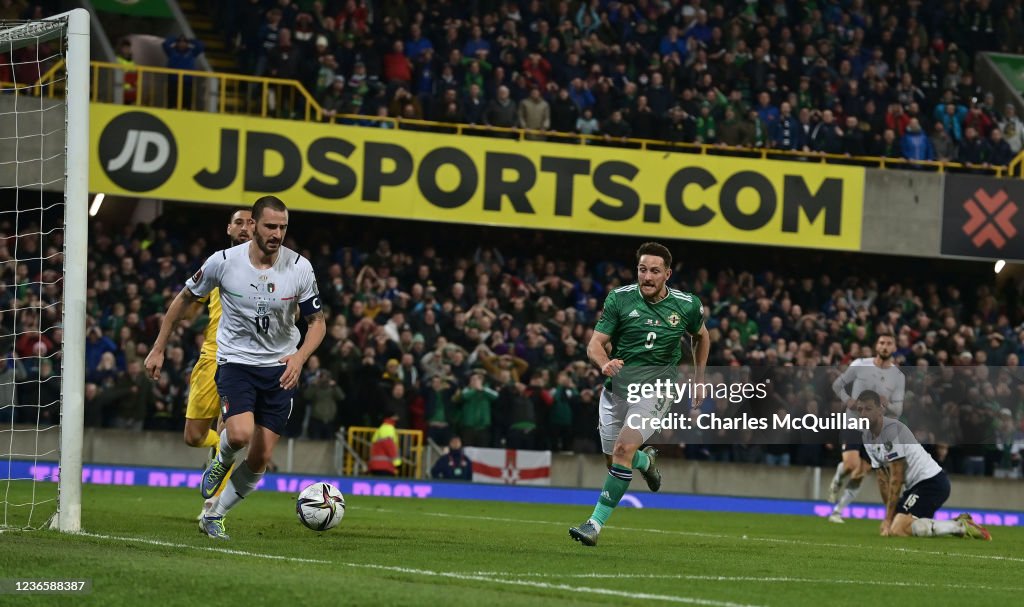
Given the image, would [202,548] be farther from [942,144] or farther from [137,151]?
[942,144]

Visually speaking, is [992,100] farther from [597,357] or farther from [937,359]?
[597,357]

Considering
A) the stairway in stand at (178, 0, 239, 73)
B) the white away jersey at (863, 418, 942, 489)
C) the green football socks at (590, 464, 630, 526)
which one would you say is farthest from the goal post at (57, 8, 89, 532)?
the stairway in stand at (178, 0, 239, 73)

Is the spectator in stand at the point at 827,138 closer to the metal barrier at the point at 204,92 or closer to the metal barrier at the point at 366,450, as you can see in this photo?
the metal barrier at the point at 204,92

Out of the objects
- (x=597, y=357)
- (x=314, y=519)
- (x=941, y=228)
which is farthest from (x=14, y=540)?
(x=941, y=228)

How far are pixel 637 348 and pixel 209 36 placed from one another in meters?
21.0

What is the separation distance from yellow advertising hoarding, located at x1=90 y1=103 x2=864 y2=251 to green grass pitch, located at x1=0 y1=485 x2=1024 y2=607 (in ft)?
37.7

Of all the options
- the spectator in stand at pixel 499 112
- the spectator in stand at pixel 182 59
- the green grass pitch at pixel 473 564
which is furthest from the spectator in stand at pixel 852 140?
the green grass pitch at pixel 473 564

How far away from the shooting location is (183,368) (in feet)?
72.7

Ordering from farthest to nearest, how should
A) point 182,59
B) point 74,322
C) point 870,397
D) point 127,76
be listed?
point 182,59
point 127,76
point 870,397
point 74,322

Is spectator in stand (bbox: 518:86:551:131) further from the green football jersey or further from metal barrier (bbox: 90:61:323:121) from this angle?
the green football jersey

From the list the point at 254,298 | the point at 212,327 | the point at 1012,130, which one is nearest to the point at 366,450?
the point at 212,327

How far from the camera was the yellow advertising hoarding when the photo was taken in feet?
85.0

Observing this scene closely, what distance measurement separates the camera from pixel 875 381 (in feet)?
55.0

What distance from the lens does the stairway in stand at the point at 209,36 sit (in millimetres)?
29169
